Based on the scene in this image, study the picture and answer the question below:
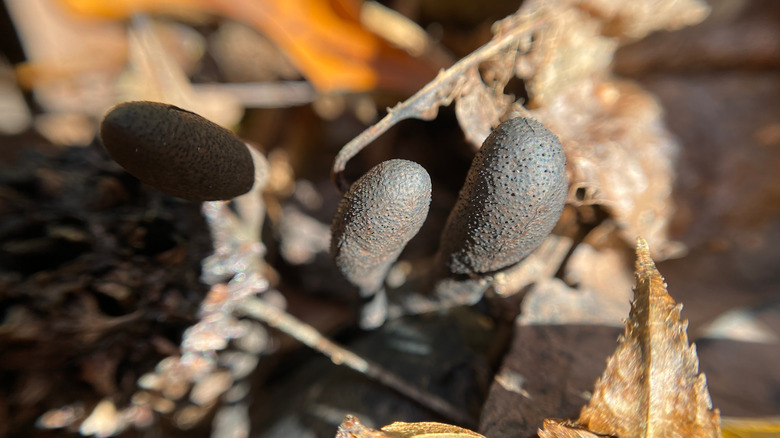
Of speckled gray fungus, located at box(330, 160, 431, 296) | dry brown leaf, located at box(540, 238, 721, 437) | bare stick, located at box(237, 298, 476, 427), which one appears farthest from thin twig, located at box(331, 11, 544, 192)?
dry brown leaf, located at box(540, 238, 721, 437)

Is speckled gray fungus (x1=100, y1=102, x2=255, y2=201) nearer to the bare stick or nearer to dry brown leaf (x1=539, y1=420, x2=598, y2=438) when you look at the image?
the bare stick

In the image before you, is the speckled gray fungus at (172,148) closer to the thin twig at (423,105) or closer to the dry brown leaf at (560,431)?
the thin twig at (423,105)

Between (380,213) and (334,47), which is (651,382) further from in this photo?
(334,47)

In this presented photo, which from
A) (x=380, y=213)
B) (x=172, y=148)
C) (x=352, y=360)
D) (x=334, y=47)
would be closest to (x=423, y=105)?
(x=380, y=213)

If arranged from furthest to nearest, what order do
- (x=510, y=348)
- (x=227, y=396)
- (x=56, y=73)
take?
(x=56, y=73), (x=227, y=396), (x=510, y=348)

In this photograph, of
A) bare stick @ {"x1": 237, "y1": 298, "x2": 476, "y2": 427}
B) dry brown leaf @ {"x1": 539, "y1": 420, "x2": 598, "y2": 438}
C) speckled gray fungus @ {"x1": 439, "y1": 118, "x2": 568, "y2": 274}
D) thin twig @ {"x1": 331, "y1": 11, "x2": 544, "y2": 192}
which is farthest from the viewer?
bare stick @ {"x1": 237, "y1": 298, "x2": 476, "y2": 427}

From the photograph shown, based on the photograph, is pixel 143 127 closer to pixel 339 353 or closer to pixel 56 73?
pixel 339 353

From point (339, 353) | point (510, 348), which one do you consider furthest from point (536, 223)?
point (339, 353)
